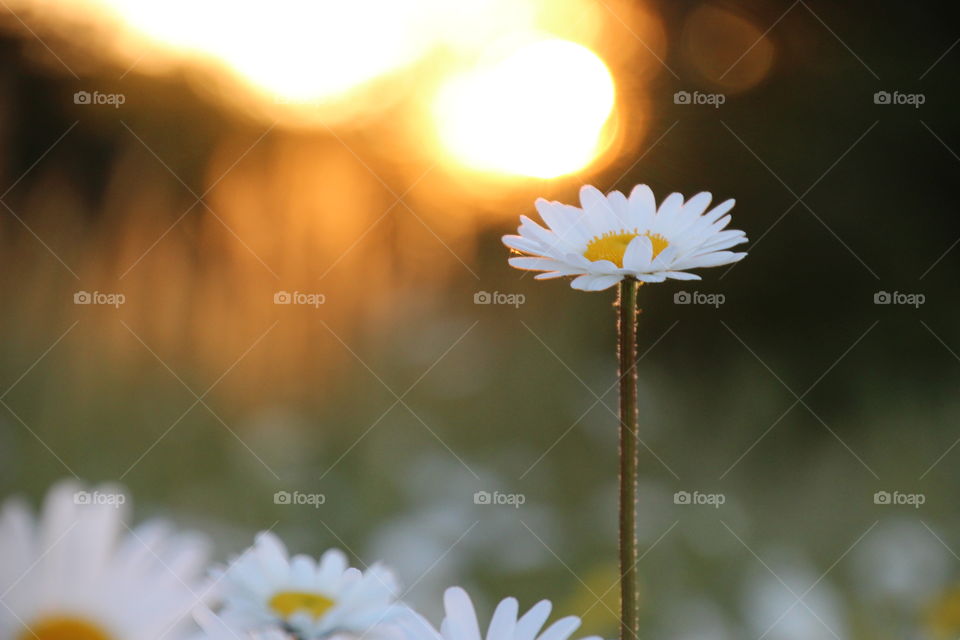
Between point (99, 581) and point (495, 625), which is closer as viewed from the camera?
point (495, 625)

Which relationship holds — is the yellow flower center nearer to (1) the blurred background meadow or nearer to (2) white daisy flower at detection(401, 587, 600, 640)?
(2) white daisy flower at detection(401, 587, 600, 640)

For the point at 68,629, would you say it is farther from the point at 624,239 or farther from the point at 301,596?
the point at 624,239

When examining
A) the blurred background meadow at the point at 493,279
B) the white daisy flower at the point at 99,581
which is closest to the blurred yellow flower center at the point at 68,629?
the white daisy flower at the point at 99,581

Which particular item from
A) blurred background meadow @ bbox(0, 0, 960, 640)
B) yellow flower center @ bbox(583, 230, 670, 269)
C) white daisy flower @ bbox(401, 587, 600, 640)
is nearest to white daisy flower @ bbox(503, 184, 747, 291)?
yellow flower center @ bbox(583, 230, 670, 269)

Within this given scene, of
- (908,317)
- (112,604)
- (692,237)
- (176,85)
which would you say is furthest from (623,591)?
(908,317)

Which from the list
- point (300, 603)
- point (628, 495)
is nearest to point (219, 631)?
point (300, 603)

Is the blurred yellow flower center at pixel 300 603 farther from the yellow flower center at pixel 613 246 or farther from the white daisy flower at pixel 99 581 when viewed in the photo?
the yellow flower center at pixel 613 246

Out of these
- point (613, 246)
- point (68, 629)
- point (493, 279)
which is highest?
point (493, 279)

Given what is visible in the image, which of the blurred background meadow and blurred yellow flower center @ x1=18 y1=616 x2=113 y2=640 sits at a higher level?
the blurred background meadow
